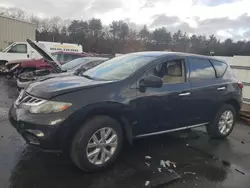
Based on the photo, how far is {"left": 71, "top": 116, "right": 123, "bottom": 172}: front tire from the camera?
3412 mm

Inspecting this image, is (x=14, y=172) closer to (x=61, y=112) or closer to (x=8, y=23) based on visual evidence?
(x=61, y=112)

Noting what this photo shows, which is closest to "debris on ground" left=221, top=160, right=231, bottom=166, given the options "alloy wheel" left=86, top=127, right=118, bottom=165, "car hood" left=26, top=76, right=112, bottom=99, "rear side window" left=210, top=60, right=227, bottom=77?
"rear side window" left=210, top=60, right=227, bottom=77

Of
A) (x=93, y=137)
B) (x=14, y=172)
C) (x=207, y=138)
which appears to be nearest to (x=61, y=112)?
(x=93, y=137)

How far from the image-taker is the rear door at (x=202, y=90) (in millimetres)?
4707

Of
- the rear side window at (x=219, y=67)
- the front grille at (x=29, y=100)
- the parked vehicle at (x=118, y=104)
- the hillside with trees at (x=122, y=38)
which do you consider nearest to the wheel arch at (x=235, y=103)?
the parked vehicle at (x=118, y=104)

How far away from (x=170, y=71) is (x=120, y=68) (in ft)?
2.87

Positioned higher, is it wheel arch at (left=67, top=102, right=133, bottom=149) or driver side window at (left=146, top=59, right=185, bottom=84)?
driver side window at (left=146, top=59, right=185, bottom=84)

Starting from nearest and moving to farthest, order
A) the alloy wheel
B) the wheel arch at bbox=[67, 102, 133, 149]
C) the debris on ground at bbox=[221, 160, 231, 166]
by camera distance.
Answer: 1. the wheel arch at bbox=[67, 102, 133, 149]
2. the alloy wheel
3. the debris on ground at bbox=[221, 160, 231, 166]

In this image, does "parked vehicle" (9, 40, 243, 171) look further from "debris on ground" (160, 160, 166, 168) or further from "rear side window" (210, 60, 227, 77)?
"debris on ground" (160, 160, 166, 168)

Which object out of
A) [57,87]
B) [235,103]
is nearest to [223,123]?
[235,103]

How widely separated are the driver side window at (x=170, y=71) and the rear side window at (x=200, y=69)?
23 centimetres

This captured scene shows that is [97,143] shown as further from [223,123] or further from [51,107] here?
[223,123]

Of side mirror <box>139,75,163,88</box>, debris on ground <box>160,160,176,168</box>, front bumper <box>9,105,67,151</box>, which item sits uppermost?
side mirror <box>139,75,163,88</box>

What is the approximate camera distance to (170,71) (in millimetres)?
4512
